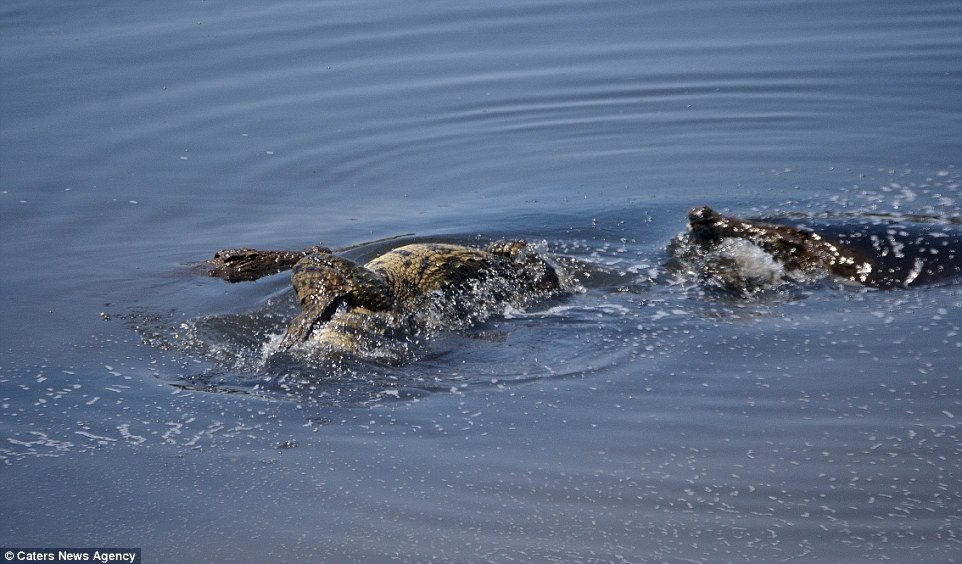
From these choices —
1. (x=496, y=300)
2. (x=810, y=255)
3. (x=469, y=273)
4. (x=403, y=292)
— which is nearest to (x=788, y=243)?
(x=810, y=255)

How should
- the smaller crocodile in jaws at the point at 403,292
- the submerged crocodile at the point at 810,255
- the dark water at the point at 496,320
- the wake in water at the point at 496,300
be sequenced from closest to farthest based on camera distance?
1. the dark water at the point at 496,320
2. the wake in water at the point at 496,300
3. the smaller crocodile in jaws at the point at 403,292
4. the submerged crocodile at the point at 810,255

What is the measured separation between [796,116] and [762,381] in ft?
17.2

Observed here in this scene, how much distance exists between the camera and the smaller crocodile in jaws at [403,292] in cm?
653

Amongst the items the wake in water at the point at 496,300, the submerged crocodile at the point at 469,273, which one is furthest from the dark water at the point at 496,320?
the submerged crocodile at the point at 469,273

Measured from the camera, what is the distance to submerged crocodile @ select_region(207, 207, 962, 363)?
660 centimetres

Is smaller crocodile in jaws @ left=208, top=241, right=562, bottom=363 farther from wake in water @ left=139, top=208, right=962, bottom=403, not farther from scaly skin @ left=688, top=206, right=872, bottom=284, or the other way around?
scaly skin @ left=688, top=206, right=872, bottom=284

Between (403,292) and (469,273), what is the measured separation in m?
0.47

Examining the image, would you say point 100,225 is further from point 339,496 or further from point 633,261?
point 339,496

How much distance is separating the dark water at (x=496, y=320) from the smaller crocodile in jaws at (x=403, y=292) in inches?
8.4

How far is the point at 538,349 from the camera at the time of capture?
21.5ft

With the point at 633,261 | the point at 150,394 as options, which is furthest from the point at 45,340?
the point at 633,261

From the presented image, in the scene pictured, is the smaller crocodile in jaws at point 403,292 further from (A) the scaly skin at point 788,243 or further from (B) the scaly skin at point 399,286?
(A) the scaly skin at point 788,243

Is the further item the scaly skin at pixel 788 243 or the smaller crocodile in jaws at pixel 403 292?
the scaly skin at pixel 788 243

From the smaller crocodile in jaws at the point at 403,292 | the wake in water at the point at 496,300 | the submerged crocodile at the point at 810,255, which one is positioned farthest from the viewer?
the submerged crocodile at the point at 810,255
